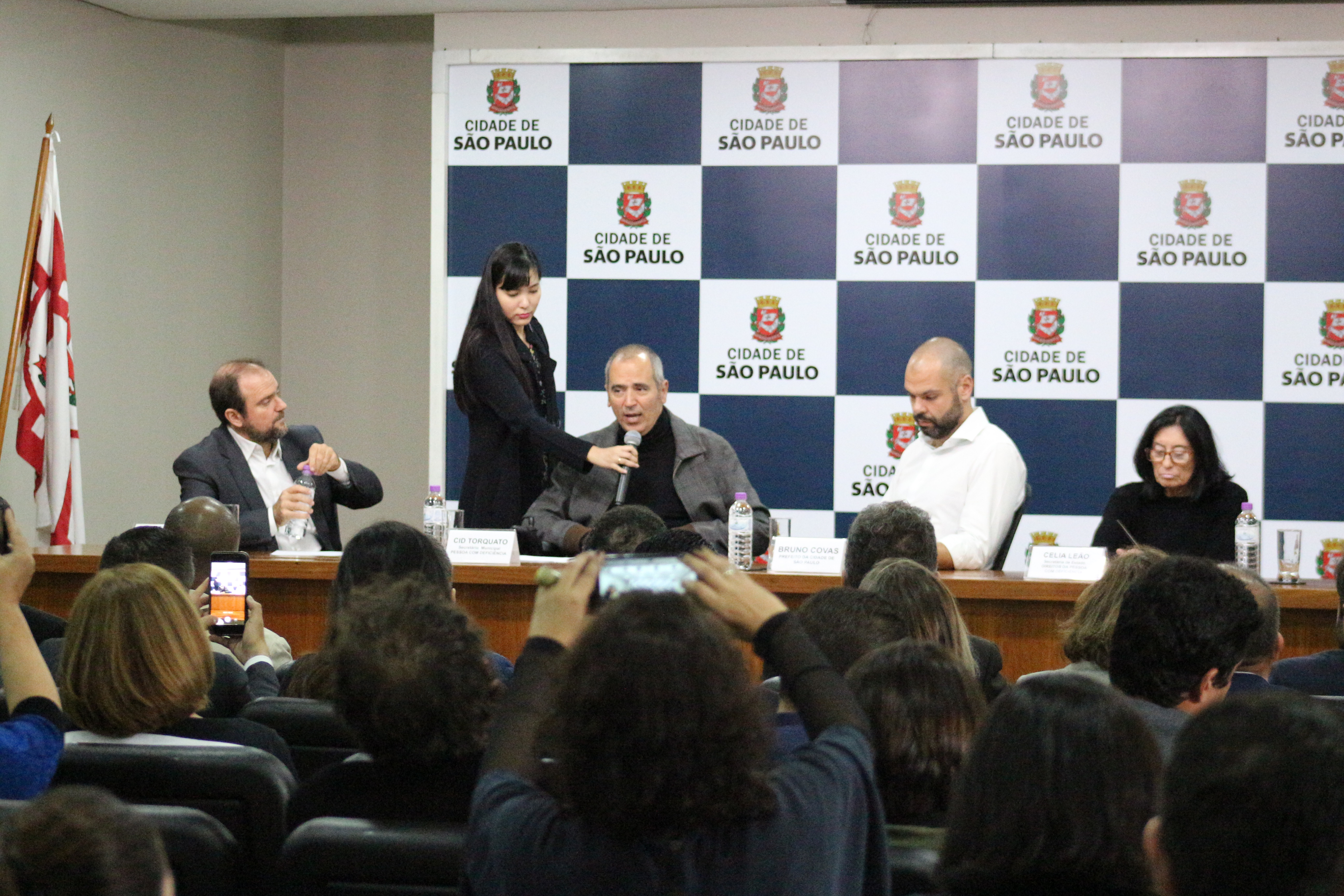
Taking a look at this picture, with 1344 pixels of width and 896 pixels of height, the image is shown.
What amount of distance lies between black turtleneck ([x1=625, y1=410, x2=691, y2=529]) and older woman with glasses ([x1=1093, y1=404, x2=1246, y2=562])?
1281 mm

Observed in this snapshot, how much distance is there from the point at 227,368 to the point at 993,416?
9.31 feet

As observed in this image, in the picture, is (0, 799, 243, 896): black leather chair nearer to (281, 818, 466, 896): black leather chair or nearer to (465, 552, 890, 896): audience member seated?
(281, 818, 466, 896): black leather chair

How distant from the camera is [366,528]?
7.61ft

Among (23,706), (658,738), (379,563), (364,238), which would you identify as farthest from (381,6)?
(658,738)

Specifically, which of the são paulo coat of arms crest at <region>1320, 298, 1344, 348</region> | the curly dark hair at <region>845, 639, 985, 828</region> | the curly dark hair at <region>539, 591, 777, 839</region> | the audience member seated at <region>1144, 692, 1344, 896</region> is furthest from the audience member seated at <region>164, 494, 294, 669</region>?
the são paulo coat of arms crest at <region>1320, 298, 1344, 348</region>

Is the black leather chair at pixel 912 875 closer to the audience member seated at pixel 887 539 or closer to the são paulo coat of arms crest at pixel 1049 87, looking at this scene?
the audience member seated at pixel 887 539

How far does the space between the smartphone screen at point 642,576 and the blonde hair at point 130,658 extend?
0.76 m

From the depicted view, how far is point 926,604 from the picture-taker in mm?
2100

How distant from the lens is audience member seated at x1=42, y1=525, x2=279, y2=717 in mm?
2188

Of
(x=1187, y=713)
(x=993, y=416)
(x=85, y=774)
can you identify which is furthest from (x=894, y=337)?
(x=85, y=774)

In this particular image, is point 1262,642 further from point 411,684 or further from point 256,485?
point 256,485

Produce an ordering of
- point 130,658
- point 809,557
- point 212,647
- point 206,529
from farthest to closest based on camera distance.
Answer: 1. point 809,557
2. point 206,529
3. point 212,647
4. point 130,658

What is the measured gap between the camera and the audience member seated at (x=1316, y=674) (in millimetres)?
2477

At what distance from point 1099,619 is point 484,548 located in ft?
6.57
